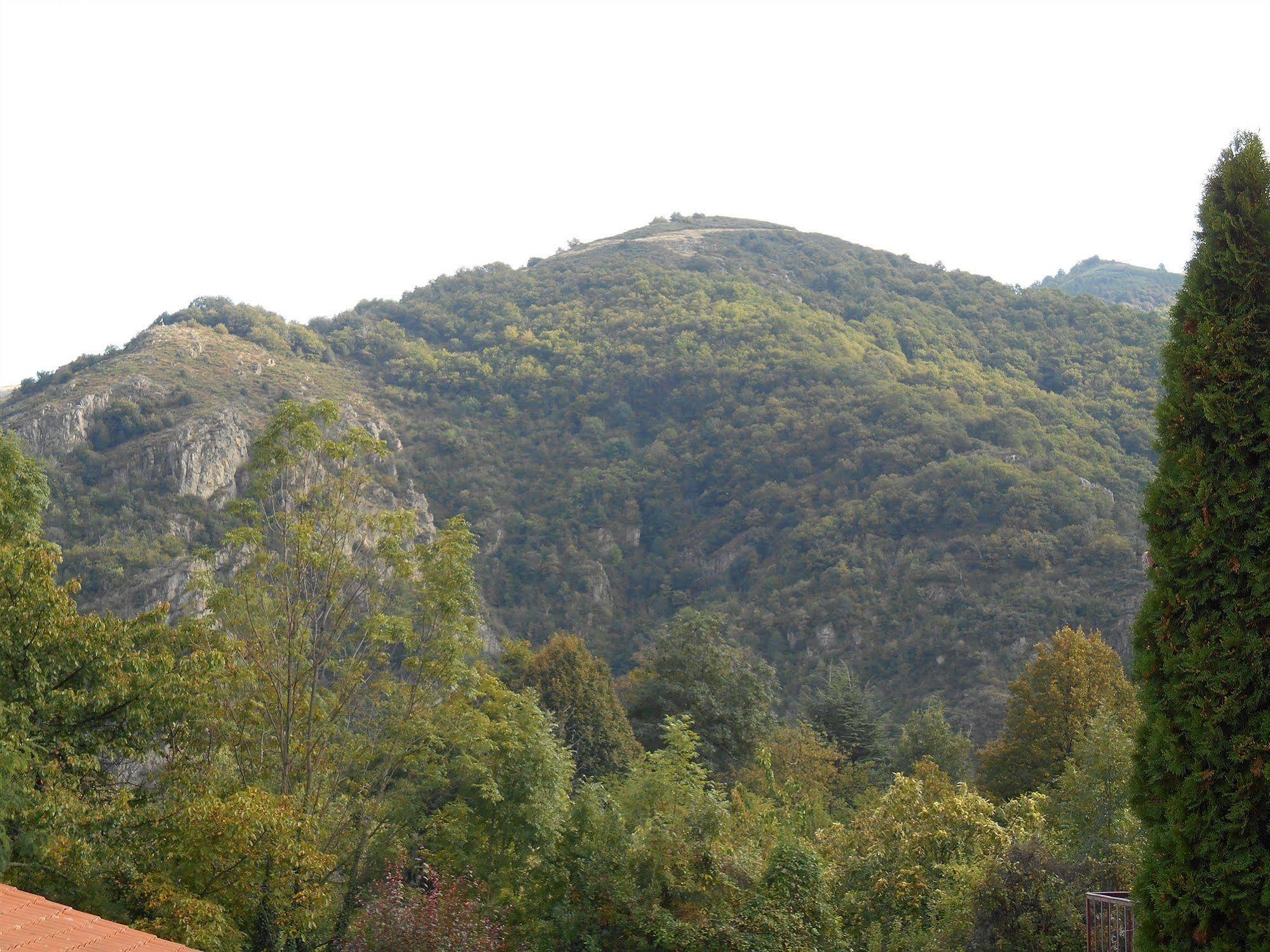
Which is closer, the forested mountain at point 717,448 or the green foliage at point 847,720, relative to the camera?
the green foliage at point 847,720

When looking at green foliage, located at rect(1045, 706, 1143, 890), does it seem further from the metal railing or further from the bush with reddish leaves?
the bush with reddish leaves

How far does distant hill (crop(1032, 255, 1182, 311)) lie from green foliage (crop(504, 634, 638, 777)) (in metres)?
142

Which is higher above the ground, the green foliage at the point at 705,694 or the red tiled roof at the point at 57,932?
the red tiled roof at the point at 57,932

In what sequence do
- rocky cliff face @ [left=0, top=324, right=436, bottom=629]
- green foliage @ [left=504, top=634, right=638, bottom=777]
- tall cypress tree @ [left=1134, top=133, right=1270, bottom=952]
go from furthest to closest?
rocky cliff face @ [left=0, top=324, right=436, bottom=629] < green foliage @ [left=504, top=634, right=638, bottom=777] < tall cypress tree @ [left=1134, top=133, right=1270, bottom=952]

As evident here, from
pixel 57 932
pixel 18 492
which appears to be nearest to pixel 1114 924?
pixel 57 932

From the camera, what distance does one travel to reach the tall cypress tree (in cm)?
589

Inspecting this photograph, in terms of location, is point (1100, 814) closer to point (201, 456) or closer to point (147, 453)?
point (201, 456)

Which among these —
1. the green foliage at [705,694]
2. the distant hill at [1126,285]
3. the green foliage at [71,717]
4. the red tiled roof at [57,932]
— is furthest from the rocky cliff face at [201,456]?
the distant hill at [1126,285]

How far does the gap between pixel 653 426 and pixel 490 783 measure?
71038mm

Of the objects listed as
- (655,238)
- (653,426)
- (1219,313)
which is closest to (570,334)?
(653,426)

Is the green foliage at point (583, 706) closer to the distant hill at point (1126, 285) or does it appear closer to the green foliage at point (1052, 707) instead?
→ the green foliage at point (1052, 707)

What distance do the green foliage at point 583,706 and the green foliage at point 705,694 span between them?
305 centimetres

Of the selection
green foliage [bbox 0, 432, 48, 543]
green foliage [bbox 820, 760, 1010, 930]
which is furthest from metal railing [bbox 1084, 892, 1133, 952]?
green foliage [bbox 0, 432, 48, 543]

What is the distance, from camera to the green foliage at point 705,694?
34.5 m
